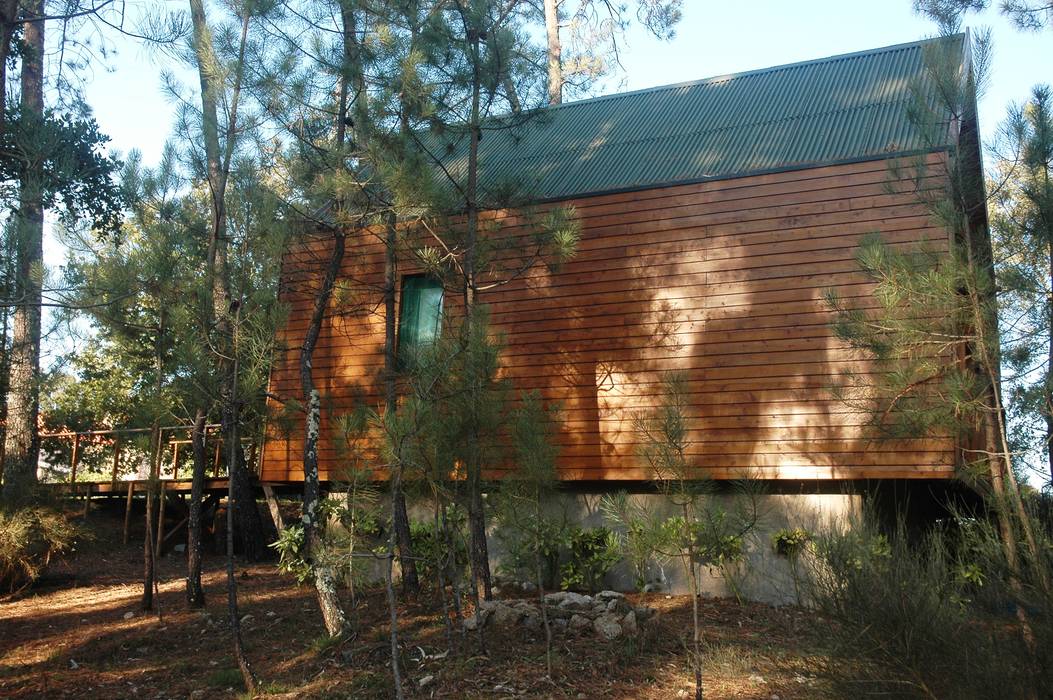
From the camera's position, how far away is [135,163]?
880 centimetres

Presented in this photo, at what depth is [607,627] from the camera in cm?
741

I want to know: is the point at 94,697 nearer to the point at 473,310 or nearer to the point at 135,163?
the point at 473,310

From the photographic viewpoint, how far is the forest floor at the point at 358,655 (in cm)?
654

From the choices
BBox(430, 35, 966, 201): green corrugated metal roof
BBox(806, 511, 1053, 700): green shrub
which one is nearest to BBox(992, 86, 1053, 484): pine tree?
BBox(430, 35, 966, 201): green corrugated metal roof

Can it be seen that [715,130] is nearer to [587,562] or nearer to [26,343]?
[587,562]

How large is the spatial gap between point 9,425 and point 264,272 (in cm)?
666

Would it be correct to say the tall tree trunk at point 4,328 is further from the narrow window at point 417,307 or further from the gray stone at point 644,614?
the gray stone at point 644,614

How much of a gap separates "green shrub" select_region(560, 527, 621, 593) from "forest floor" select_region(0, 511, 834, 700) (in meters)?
0.55

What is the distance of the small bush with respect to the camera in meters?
9.82

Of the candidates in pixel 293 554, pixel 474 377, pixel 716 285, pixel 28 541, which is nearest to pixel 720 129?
pixel 716 285

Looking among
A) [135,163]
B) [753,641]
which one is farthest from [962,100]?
[135,163]

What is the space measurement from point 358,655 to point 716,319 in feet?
16.1

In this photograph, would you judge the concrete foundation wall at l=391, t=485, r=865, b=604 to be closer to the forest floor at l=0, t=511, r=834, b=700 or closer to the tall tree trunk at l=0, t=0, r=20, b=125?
the forest floor at l=0, t=511, r=834, b=700

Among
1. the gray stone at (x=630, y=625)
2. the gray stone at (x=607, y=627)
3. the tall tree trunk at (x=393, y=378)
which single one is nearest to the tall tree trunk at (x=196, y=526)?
the tall tree trunk at (x=393, y=378)
